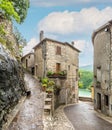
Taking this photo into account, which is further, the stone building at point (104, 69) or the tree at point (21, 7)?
the tree at point (21, 7)

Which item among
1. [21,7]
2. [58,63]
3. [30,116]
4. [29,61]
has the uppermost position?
[21,7]

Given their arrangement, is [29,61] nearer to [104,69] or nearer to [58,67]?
[58,67]

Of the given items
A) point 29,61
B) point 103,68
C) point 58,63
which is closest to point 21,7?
point 58,63

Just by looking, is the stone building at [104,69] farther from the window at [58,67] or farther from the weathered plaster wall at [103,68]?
the window at [58,67]

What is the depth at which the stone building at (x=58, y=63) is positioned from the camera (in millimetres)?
35156

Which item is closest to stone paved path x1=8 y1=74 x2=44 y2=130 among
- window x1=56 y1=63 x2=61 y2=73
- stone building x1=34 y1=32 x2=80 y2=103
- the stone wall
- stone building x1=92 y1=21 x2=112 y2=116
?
stone building x1=92 y1=21 x2=112 y2=116

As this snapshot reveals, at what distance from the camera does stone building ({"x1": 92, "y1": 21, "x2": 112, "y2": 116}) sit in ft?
86.2

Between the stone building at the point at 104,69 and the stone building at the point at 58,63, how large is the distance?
20.3ft

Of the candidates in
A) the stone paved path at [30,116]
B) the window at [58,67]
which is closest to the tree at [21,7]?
the window at [58,67]

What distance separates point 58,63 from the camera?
121ft

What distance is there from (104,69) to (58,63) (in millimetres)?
10179

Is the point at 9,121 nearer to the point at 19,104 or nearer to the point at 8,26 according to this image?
the point at 19,104

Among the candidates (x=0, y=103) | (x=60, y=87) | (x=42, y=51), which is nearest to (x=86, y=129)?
(x=0, y=103)

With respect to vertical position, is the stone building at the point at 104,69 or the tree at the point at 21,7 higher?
the tree at the point at 21,7
